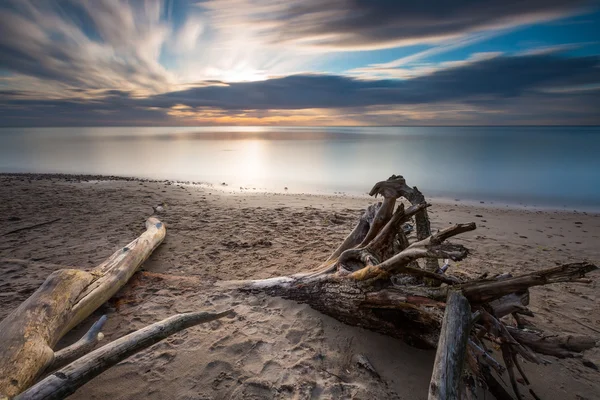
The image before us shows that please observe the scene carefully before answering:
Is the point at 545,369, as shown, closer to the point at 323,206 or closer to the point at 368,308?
the point at 368,308

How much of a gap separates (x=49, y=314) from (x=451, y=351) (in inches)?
150

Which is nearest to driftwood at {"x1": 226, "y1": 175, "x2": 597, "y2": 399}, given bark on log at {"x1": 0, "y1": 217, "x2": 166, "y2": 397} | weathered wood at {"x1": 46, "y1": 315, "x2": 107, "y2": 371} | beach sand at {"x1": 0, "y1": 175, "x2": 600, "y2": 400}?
beach sand at {"x1": 0, "y1": 175, "x2": 600, "y2": 400}

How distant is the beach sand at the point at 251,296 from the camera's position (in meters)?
2.78

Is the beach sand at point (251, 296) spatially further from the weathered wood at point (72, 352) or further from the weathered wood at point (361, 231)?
the weathered wood at point (361, 231)

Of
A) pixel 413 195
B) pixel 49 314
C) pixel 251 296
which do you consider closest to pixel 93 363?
pixel 49 314

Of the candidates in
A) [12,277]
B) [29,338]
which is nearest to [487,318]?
[29,338]

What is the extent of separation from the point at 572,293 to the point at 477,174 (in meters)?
19.2

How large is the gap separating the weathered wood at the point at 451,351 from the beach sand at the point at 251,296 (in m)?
0.88

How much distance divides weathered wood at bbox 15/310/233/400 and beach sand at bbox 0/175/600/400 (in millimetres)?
583

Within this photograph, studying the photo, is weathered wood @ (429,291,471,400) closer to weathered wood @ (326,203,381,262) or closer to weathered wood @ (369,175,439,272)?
weathered wood @ (369,175,439,272)

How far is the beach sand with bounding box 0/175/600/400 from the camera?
2.78m

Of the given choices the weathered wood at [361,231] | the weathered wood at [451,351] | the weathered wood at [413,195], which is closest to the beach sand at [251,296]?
the weathered wood at [451,351]

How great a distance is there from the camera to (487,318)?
7.80 feet

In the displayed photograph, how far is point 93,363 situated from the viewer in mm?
2129
